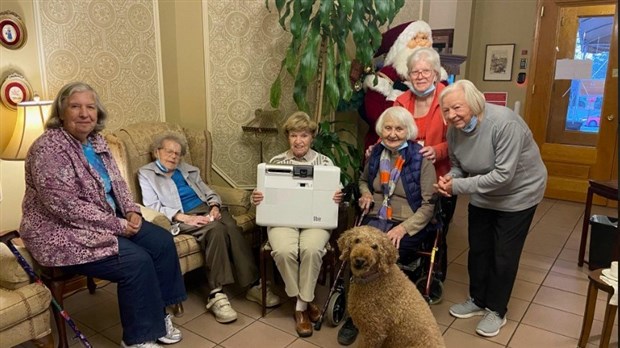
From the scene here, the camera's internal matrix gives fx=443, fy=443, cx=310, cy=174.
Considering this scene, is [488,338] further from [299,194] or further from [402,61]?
[402,61]

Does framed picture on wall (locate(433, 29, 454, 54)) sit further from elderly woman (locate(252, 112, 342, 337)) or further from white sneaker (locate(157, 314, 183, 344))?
white sneaker (locate(157, 314, 183, 344))

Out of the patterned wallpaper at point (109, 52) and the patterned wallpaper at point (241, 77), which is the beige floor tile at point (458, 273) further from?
the patterned wallpaper at point (109, 52)

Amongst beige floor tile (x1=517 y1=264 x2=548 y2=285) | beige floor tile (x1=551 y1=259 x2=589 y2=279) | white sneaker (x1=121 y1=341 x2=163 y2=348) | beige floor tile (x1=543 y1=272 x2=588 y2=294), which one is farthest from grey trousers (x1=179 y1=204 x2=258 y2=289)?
beige floor tile (x1=551 y1=259 x2=589 y2=279)

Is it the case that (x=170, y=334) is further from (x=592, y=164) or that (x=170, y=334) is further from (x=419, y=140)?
(x=592, y=164)

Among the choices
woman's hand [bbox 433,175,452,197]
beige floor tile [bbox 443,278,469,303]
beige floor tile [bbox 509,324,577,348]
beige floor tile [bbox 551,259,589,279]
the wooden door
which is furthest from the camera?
the wooden door

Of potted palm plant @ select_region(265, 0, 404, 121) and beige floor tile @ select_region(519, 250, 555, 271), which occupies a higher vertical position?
potted palm plant @ select_region(265, 0, 404, 121)

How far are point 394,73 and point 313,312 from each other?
172 cm

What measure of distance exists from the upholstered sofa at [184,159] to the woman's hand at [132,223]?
17 centimetres

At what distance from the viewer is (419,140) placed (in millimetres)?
2559

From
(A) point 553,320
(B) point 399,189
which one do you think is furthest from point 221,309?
(A) point 553,320

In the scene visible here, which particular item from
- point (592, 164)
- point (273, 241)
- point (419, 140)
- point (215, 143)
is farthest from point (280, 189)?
point (592, 164)

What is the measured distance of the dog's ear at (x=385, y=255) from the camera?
184cm

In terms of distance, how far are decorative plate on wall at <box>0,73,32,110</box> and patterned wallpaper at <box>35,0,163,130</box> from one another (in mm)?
131

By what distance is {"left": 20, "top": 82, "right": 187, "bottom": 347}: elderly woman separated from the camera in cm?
193
